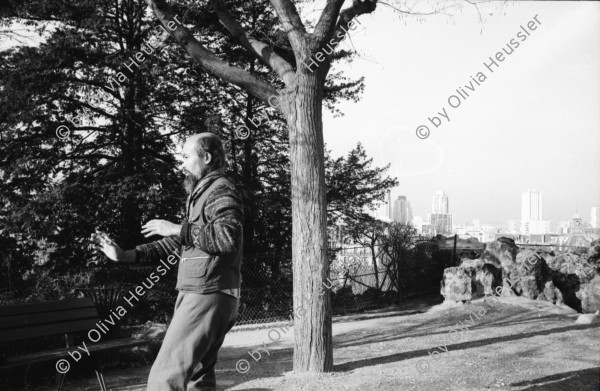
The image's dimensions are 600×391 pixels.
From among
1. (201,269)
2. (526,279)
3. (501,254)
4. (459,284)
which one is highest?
(201,269)

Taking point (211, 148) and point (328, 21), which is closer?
Result: point (211, 148)

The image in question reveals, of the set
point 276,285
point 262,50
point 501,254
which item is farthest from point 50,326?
point 501,254

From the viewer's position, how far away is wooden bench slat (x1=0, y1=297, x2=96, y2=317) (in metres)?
5.43

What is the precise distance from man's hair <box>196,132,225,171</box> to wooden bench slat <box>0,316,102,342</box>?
10.3 ft

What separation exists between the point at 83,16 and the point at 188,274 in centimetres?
1225

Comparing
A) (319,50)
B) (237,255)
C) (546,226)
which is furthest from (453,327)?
(546,226)

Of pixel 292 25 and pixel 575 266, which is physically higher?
pixel 292 25

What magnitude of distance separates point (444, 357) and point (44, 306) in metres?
4.52

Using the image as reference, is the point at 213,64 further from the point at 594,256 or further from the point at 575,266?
the point at 594,256

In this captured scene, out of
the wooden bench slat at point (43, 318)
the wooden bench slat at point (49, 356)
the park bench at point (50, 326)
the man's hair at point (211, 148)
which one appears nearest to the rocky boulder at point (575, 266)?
the park bench at point (50, 326)

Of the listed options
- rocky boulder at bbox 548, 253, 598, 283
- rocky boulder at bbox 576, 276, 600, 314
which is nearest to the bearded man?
rocky boulder at bbox 576, 276, 600, 314

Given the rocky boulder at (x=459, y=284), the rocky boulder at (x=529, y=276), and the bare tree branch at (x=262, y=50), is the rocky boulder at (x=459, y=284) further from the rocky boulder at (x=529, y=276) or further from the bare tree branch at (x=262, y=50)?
the bare tree branch at (x=262, y=50)

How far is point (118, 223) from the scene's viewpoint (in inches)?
518

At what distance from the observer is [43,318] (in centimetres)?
560
